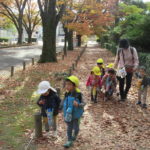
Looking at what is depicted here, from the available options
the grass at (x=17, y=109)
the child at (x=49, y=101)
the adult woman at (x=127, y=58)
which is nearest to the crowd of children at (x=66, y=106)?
the child at (x=49, y=101)

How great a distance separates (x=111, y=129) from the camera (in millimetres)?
6363

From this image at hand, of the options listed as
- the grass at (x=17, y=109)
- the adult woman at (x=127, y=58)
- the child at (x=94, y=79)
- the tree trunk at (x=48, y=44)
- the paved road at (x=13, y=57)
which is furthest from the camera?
the paved road at (x=13, y=57)

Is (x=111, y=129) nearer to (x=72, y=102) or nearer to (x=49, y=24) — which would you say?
(x=72, y=102)

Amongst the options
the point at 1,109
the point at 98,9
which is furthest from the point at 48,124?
the point at 98,9

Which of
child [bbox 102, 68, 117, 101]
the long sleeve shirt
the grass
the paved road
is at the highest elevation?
the long sleeve shirt

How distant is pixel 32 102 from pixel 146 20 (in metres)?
10.9

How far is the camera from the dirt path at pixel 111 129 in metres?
5.46

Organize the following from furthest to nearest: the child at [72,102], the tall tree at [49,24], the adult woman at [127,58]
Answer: the tall tree at [49,24] → the adult woman at [127,58] → the child at [72,102]

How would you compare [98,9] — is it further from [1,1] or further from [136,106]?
[1,1]

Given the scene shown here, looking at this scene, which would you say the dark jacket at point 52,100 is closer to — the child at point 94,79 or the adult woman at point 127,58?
the child at point 94,79

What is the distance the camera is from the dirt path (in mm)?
5457

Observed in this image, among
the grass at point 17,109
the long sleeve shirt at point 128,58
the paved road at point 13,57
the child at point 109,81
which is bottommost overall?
the grass at point 17,109

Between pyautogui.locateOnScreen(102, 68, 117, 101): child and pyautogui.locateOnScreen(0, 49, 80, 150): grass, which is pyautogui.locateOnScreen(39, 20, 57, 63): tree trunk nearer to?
pyautogui.locateOnScreen(0, 49, 80, 150): grass

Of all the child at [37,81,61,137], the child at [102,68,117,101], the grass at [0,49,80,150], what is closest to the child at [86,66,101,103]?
the child at [102,68,117,101]
